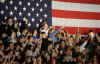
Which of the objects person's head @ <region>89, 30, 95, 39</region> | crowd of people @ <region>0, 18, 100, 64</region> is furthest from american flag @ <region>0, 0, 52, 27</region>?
person's head @ <region>89, 30, 95, 39</region>

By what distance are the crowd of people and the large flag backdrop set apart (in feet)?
0.66

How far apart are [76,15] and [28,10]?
1.01 meters

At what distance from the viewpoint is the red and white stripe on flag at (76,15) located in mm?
4523

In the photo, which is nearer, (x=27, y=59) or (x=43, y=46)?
(x=27, y=59)

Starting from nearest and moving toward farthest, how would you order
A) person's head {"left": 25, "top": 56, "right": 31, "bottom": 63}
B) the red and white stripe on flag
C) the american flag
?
person's head {"left": 25, "top": 56, "right": 31, "bottom": 63}
the american flag
the red and white stripe on flag

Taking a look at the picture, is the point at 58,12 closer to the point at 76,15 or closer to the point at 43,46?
the point at 76,15

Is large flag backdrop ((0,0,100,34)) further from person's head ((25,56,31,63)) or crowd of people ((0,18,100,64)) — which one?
person's head ((25,56,31,63))

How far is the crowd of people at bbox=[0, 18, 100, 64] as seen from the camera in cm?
378

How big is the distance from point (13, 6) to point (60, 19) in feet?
3.22

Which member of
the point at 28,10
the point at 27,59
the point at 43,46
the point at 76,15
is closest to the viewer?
the point at 27,59

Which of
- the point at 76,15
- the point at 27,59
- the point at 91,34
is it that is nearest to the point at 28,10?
the point at 76,15

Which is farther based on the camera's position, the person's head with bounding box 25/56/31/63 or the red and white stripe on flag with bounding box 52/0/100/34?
the red and white stripe on flag with bounding box 52/0/100/34

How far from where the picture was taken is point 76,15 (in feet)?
15.3

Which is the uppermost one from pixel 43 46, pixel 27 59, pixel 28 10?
pixel 28 10
